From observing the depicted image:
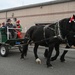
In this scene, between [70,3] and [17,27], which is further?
[70,3]

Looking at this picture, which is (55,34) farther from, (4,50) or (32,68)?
(4,50)

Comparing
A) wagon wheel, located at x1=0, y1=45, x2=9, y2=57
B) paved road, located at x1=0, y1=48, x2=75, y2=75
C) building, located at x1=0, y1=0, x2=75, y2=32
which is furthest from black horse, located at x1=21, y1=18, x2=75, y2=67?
building, located at x1=0, y1=0, x2=75, y2=32

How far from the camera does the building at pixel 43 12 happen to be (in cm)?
1700

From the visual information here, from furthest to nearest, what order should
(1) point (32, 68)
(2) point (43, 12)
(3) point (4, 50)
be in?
(2) point (43, 12)
(3) point (4, 50)
(1) point (32, 68)

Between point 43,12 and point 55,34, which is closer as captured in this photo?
point 55,34

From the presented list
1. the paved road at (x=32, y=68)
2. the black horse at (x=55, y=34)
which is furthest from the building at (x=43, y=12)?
the black horse at (x=55, y=34)

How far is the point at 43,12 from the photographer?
62.7 feet

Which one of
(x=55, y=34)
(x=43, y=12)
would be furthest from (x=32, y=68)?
(x=43, y=12)

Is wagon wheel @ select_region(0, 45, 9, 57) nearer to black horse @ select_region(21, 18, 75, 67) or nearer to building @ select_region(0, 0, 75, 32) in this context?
black horse @ select_region(21, 18, 75, 67)

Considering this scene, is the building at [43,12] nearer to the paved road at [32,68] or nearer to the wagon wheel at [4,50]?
the wagon wheel at [4,50]

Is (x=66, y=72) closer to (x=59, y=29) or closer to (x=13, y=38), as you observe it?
(x=59, y=29)

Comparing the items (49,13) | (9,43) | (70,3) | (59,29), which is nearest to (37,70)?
(59,29)

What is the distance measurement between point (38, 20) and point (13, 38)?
30.3ft

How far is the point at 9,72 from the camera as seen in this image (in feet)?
23.6
